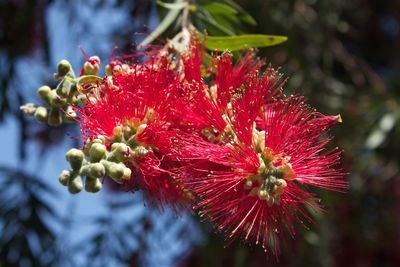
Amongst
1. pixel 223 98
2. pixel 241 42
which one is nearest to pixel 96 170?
pixel 223 98

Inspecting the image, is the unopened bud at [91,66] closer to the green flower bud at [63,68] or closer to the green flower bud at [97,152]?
the green flower bud at [63,68]

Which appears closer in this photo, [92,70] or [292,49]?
[92,70]

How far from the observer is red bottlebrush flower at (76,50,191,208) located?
1.55m

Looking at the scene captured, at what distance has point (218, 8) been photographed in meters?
2.21

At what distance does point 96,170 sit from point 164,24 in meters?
0.81

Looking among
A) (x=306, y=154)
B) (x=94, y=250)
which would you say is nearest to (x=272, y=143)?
(x=306, y=154)

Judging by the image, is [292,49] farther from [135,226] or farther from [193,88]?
[193,88]

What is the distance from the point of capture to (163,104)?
62.9 inches

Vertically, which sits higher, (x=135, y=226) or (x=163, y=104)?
(x=163, y=104)

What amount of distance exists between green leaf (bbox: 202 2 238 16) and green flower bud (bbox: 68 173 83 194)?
0.94 m

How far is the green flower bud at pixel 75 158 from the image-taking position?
4.66ft

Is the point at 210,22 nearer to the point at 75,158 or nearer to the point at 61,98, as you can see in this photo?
the point at 61,98

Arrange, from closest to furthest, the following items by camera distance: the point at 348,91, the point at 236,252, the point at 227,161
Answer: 1. the point at 227,161
2. the point at 236,252
3. the point at 348,91

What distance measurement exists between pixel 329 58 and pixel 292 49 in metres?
0.31
